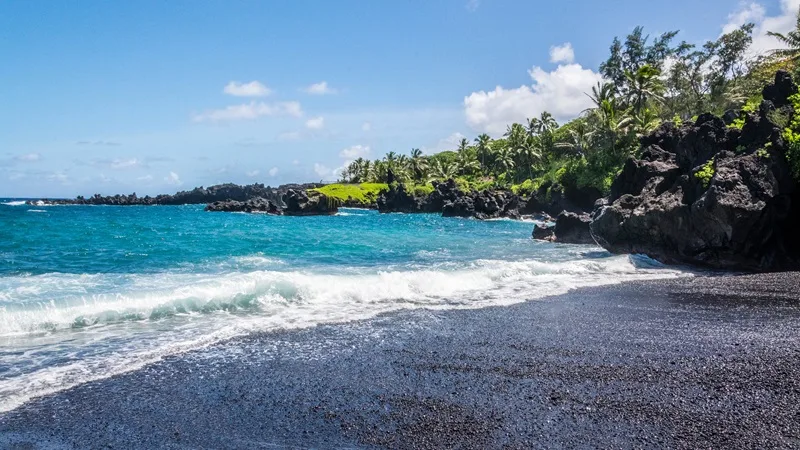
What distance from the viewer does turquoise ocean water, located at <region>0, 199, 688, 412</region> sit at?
11906 mm

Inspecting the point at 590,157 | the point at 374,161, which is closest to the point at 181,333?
the point at 590,157

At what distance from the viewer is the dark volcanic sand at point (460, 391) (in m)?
7.45

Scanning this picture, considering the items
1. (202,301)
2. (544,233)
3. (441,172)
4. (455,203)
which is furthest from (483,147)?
(202,301)

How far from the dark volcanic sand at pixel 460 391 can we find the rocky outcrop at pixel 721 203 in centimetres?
1084

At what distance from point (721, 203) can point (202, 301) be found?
23.2 metres

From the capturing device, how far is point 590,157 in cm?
7100

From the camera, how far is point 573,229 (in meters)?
42.2

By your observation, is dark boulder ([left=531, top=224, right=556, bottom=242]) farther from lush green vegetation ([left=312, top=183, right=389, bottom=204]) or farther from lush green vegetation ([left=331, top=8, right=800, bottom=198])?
lush green vegetation ([left=312, top=183, right=389, bottom=204])

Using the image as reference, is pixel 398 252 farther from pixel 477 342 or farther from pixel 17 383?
pixel 17 383

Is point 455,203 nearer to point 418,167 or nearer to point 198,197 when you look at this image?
point 418,167

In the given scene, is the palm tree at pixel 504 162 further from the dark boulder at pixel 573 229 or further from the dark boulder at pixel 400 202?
the dark boulder at pixel 573 229

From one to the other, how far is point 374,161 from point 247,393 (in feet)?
515

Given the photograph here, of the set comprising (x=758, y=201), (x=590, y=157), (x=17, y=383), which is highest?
(x=590, y=157)

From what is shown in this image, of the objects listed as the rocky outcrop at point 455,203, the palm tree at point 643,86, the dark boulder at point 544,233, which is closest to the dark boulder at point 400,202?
the rocky outcrop at point 455,203
